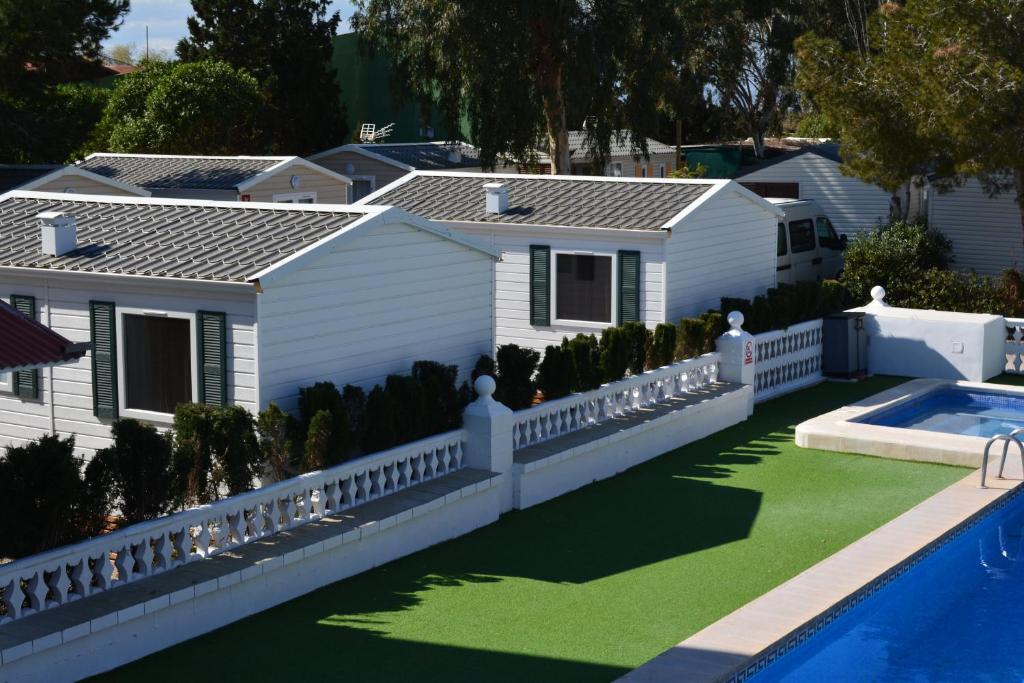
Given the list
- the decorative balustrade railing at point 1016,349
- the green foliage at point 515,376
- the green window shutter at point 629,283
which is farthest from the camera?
the decorative balustrade railing at point 1016,349

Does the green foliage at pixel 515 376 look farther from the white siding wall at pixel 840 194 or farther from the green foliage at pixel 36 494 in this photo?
the white siding wall at pixel 840 194

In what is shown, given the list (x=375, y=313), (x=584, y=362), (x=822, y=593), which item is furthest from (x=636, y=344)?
(x=822, y=593)

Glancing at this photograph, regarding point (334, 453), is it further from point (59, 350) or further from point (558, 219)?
point (558, 219)

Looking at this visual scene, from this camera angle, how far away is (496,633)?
31.5 feet

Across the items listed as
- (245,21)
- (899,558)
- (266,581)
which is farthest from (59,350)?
(245,21)

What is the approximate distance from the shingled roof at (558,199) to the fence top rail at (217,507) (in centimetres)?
699

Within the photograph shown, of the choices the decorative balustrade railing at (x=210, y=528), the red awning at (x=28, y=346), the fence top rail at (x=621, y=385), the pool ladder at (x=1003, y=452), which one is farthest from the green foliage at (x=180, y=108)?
the red awning at (x=28, y=346)

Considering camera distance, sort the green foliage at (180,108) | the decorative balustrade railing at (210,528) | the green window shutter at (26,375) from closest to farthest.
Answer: the decorative balustrade railing at (210,528) < the green window shutter at (26,375) < the green foliage at (180,108)

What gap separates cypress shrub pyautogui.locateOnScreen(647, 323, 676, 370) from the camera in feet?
54.0

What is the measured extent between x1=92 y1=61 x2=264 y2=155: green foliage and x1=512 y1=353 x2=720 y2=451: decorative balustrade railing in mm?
24404

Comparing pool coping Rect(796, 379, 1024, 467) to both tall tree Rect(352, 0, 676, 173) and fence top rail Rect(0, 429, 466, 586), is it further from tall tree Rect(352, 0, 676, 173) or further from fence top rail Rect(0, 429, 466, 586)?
tall tree Rect(352, 0, 676, 173)

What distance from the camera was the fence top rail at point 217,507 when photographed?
859 cm

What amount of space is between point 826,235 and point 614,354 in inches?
500

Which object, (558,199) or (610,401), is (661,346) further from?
(558,199)
